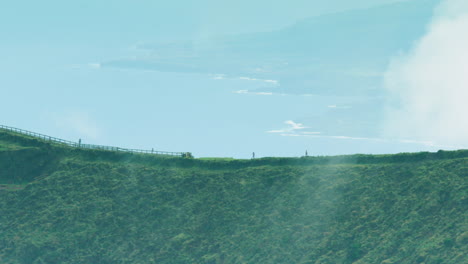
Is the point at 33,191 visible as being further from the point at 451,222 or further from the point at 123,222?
the point at 451,222

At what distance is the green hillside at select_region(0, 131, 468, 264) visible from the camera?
8488 centimetres

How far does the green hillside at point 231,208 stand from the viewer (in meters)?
84.9

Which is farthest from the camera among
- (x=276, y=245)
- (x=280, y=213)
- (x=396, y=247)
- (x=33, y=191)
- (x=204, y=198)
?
(x=33, y=191)

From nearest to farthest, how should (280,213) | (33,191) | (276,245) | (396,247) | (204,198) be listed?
(396,247) → (276,245) → (280,213) → (204,198) → (33,191)

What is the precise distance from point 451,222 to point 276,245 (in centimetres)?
2071

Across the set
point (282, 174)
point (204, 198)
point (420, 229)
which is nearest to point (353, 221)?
point (420, 229)

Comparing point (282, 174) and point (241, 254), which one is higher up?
point (282, 174)

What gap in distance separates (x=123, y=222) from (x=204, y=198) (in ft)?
37.8

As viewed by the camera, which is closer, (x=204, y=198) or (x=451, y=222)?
(x=451, y=222)

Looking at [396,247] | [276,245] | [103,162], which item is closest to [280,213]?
[276,245]

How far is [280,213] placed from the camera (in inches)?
Answer: 3738

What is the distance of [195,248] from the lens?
304 feet

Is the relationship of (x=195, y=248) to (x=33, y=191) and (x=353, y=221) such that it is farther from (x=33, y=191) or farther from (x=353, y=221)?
(x=33, y=191)

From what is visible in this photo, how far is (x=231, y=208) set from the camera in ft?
323
